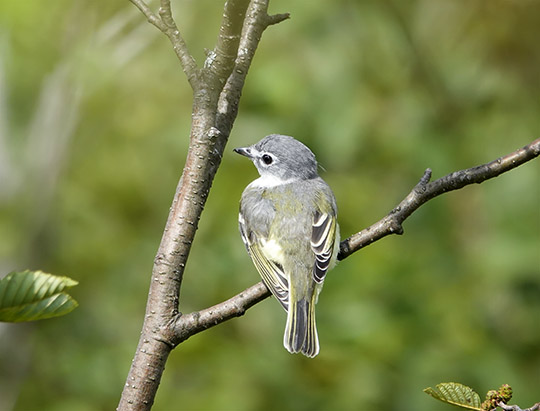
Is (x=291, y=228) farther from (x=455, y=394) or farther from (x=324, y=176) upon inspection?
(x=455, y=394)

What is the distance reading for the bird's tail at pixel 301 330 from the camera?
348 cm

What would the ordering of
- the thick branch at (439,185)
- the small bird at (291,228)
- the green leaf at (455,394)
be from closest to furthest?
1. the green leaf at (455,394)
2. the thick branch at (439,185)
3. the small bird at (291,228)

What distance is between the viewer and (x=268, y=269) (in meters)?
3.66

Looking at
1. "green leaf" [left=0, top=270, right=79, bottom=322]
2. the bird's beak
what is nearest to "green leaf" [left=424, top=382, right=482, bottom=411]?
"green leaf" [left=0, top=270, right=79, bottom=322]

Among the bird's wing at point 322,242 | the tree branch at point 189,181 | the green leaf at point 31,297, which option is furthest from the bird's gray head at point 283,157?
the green leaf at point 31,297

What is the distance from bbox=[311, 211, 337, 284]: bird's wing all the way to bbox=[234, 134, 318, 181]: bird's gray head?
1.82 ft

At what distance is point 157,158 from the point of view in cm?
540

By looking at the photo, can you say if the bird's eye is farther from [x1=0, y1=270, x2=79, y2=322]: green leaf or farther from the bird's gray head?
[x1=0, y1=270, x2=79, y2=322]: green leaf

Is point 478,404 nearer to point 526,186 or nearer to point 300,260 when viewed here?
point 300,260

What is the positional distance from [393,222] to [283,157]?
1.93 metres

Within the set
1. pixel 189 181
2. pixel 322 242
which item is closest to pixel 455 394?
pixel 189 181

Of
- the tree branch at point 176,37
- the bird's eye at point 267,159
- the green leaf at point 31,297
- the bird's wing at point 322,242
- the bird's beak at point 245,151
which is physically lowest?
the green leaf at point 31,297

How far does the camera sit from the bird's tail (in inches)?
137

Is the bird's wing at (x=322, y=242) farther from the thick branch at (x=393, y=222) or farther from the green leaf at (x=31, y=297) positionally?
the green leaf at (x=31, y=297)
